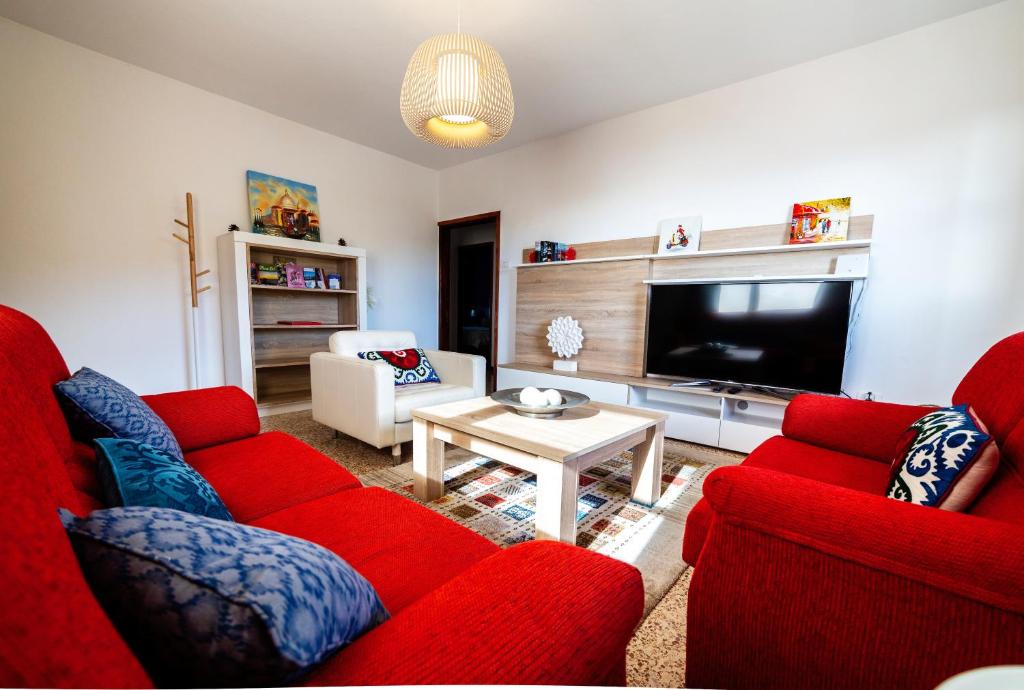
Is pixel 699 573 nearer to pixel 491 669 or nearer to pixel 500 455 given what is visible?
pixel 491 669

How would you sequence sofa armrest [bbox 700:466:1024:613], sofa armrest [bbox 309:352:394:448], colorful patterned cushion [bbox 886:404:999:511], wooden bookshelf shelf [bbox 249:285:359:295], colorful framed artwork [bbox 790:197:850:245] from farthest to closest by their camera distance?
wooden bookshelf shelf [bbox 249:285:359:295]
colorful framed artwork [bbox 790:197:850:245]
sofa armrest [bbox 309:352:394:448]
colorful patterned cushion [bbox 886:404:999:511]
sofa armrest [bbox 700:466:1024:613]

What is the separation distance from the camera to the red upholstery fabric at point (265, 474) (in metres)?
1.16

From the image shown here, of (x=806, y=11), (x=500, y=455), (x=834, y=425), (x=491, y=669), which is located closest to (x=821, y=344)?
(x=834, y=425)

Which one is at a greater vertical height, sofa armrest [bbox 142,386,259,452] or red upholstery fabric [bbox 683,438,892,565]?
sofa armrest [bbox 142,386,259,452]

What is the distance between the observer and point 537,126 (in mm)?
3775

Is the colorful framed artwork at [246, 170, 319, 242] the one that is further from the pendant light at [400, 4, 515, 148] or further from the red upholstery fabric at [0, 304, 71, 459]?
the red upholstery fabric at [0, 304, 71, 459]

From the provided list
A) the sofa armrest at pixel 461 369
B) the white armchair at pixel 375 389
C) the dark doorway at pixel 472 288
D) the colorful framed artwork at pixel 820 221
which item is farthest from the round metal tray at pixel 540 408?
the dark doorway at pixel 472 288

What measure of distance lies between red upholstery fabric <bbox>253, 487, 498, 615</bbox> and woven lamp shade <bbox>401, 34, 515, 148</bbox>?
165 cm

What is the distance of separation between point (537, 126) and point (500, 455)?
324cm

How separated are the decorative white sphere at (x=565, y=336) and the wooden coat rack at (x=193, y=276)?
2846 millimetres

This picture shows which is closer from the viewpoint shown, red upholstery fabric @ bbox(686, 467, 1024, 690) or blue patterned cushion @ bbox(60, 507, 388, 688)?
blue patterned cushion @ bbox(60, 507, 388, 688)

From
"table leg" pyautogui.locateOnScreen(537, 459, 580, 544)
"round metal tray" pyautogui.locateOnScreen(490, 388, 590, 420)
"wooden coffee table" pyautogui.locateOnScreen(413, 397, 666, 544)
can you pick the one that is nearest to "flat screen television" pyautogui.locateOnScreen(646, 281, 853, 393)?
"wooden coffee table" pyautogui.locateOnScreen(413, 397, 666, 544)

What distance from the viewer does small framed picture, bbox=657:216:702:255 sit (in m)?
3.17

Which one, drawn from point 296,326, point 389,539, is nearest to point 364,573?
point 389,539
